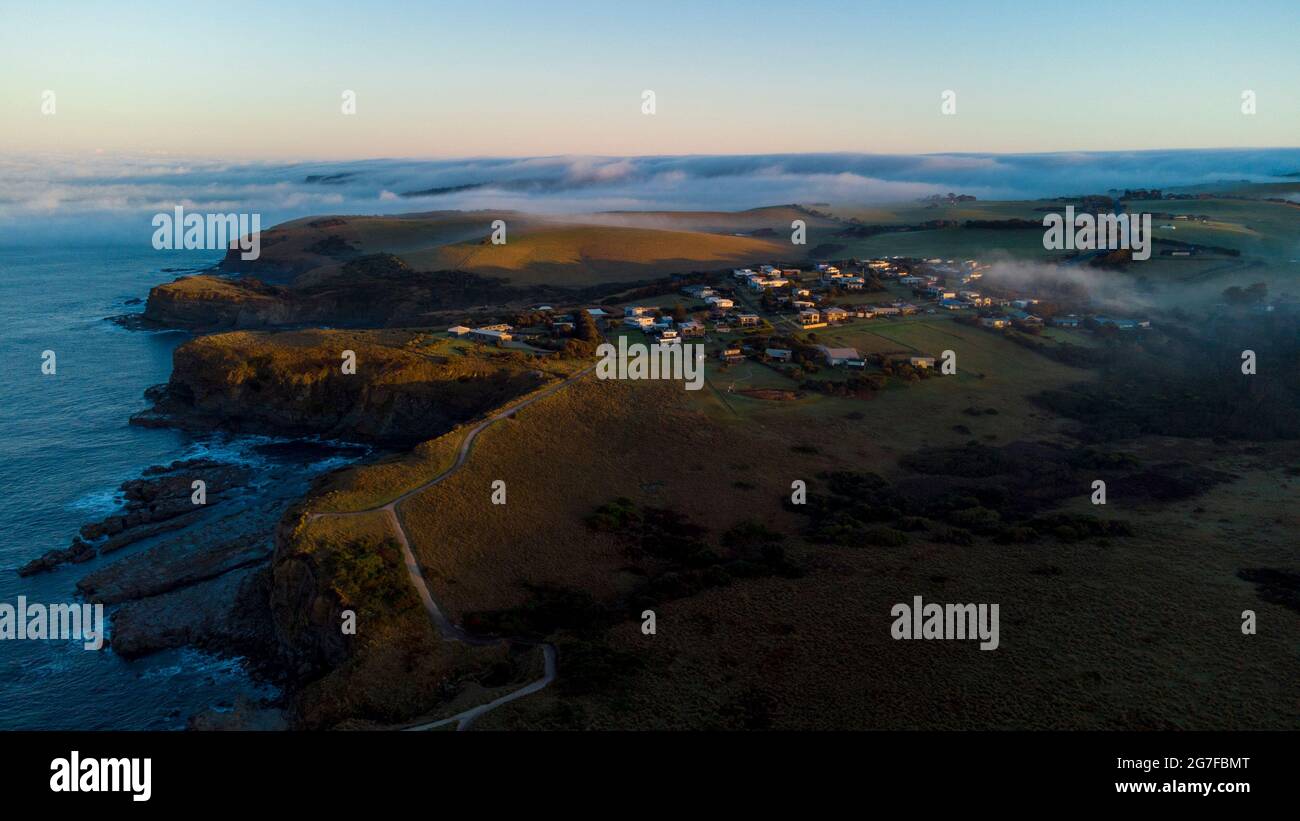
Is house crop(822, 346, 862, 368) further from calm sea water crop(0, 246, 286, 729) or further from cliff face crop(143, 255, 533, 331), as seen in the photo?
cliff face crop(143, 255, 533, 331)

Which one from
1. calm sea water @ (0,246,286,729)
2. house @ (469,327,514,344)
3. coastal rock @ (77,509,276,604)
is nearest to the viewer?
calm sea water @ (0,246,286,729)

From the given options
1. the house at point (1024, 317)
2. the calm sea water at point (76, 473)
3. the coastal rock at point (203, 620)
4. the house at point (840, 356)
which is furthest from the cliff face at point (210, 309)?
the house at point (1024, 317)

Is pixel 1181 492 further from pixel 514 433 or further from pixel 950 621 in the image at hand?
pixel 514 433

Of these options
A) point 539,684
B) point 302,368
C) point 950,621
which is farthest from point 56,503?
point 950,621

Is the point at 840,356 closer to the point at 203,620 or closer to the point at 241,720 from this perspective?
the point at 203,620

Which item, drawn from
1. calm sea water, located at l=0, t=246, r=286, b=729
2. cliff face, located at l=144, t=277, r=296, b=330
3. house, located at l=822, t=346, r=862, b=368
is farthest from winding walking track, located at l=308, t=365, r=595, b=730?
cliff face, located at l=144, t=277, r=296, b=330

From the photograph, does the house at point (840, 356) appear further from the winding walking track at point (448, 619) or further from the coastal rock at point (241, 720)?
the coastal rock at point (241, 720)
